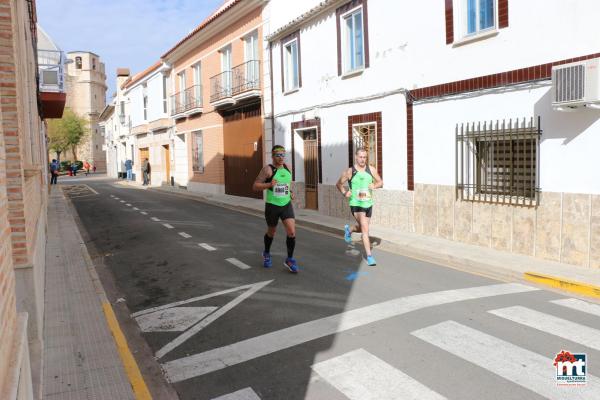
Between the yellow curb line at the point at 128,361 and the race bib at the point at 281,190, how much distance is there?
Result: 9.44ft

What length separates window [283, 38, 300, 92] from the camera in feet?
55.4

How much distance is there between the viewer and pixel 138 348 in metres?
4.96

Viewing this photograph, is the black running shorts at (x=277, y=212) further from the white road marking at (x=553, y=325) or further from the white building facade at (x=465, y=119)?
the white building facade at (x=465, y=119)

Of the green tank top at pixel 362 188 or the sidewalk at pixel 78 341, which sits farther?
the green tank top at pixel 362 188

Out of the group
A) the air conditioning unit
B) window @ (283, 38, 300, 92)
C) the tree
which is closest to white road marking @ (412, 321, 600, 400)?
the air conditioning unit

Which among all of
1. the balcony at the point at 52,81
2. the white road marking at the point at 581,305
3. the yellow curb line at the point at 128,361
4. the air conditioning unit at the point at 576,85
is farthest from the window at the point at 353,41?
the balcony at the point at 52,81

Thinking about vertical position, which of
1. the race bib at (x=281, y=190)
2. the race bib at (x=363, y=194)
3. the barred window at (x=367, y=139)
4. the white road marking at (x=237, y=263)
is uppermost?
the barred window at (x=367, y=139)

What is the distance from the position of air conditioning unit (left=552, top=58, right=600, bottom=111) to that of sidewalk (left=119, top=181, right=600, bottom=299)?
2.42m

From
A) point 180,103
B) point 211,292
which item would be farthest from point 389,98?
point 180,103

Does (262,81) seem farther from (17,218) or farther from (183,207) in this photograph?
(17,218)

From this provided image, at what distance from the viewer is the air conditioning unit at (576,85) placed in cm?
732

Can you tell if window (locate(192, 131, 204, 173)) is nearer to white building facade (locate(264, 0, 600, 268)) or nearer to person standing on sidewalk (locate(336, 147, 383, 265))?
white building facade (locate(264, 0, 600, 268))

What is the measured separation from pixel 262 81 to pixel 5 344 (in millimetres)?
16927

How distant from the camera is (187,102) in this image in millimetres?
26438
